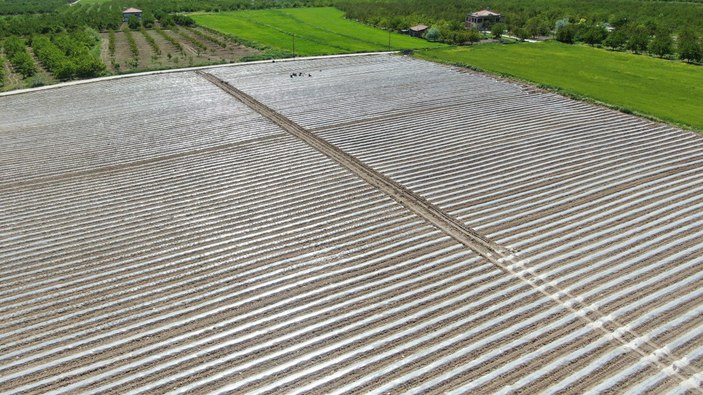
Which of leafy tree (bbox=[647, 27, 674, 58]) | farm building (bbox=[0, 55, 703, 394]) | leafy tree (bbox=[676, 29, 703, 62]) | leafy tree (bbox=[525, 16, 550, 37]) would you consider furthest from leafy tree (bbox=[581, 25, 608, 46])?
farm building (bbox=[0, 55, 703, 394])

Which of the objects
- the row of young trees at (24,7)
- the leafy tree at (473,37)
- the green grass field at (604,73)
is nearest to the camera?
the green grass field at (604,73)

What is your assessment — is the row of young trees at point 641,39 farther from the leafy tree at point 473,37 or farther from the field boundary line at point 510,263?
the field boundary line at point 510,263

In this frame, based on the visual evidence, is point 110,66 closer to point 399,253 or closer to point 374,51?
point 374,51

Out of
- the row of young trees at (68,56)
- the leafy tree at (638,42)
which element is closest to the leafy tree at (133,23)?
the row of young trees at (68,56)

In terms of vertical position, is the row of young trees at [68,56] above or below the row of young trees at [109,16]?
below

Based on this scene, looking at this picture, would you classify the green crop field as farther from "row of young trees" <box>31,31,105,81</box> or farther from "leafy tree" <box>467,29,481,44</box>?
"row of young trees" <box>31,31,105,81</box>

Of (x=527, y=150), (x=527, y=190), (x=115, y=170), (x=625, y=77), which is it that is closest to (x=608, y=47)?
(x=625, y=77)
